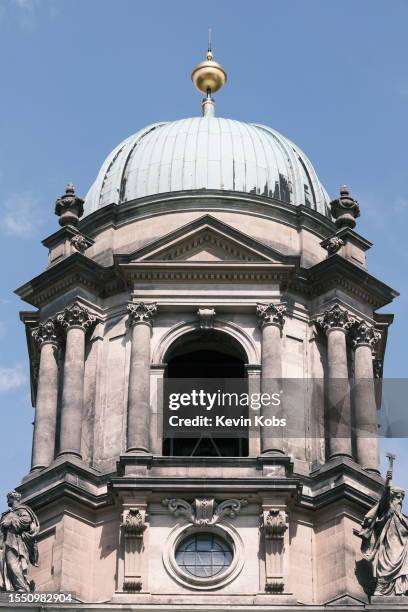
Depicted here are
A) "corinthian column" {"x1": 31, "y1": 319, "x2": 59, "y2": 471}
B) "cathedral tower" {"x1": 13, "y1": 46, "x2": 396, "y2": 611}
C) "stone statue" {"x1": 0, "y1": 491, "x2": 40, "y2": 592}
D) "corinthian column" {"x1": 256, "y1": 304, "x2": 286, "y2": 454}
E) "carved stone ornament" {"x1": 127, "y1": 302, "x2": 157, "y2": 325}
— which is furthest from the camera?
"carved stone ornament" {"x1": 127, "y1": 302, "x2": 157, "y2": 325}

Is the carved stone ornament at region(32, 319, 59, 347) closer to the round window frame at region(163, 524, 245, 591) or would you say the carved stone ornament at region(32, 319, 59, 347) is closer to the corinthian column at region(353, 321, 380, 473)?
the round window frame at region(163, 524, 245, 591)

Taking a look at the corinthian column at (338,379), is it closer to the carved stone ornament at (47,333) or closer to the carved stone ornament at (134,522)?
the carved stone ornament at (134,522)

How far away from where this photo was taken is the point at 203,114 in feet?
211

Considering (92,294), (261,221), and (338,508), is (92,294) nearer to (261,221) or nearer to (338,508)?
(261,221)

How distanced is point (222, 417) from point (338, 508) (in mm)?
4113

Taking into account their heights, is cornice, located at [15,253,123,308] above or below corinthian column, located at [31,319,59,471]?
above

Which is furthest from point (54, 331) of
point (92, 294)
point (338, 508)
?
point (338, 508)

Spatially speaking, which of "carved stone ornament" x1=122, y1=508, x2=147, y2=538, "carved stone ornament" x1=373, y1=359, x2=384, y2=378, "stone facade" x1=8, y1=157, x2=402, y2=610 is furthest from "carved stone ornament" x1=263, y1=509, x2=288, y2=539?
"carved stone ornament" x1=373, y1=359, x2=384, y2=378

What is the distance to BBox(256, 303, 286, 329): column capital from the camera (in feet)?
183

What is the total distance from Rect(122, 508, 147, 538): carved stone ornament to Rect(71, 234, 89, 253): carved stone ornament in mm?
8356

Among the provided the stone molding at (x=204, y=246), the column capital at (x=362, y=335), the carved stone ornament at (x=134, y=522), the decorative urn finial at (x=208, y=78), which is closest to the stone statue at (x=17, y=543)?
the carved stone ornament at (x=134, y=522)

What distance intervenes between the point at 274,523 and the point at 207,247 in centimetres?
825

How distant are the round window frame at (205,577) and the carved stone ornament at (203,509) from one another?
16 cm

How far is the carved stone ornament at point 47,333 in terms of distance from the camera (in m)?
56.2
